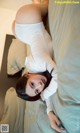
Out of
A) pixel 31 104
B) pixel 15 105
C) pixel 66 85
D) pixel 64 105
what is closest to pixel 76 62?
pixel 66 85

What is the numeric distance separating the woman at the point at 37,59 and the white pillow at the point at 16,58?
26 cm

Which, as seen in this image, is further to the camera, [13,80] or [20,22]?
[13,80]

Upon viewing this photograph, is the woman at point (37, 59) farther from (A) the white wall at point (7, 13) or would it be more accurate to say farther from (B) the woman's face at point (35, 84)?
(A) the white wall at point (7, 13)

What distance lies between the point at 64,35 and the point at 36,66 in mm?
334

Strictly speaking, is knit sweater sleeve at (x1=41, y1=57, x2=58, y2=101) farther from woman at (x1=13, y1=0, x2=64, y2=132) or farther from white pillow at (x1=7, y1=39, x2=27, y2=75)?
white pillow at (x1=7, y1=39, x2=27, y2=75)

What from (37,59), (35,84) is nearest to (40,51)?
(37,59)

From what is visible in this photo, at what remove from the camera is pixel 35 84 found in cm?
120

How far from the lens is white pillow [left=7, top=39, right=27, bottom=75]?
1.59 metres

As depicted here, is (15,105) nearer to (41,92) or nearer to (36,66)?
(41,92)

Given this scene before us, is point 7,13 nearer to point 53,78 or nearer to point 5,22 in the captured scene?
point 5,22

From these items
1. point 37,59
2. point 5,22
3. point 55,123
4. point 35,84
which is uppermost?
point 5,22

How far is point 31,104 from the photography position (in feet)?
4.29

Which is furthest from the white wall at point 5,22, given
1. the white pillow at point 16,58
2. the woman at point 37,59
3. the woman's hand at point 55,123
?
the woman's hand at point 55,123

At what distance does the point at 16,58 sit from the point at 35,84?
0.47m
